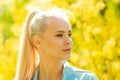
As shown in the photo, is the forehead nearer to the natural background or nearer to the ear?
the ear

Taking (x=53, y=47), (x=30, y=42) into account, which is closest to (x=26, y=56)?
(x=30, y=42)

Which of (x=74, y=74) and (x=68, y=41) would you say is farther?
(x=74, y=74)

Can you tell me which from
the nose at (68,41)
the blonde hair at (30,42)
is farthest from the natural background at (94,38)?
the nose at (68,41)

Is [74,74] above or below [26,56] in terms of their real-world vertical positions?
below

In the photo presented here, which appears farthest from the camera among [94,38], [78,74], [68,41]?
[94,38]

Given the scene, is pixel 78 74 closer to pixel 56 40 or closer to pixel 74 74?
pixel 74 74

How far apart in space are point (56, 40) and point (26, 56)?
25 centimetres

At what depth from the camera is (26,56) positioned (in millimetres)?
3389

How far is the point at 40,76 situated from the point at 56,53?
0.25 meters

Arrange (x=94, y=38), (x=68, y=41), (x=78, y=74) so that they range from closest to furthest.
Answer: (x=68, y=41) → (x=78, y=74) → (x=94, y=38)

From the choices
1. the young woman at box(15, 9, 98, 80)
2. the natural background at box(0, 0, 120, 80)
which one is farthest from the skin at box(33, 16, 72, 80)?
the natural background at box(0, 0, 120, 80)

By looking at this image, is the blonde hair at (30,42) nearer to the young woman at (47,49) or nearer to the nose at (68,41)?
the young woman at (47,49)

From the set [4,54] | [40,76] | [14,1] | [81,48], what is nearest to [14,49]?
[4,54]

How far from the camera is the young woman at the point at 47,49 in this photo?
10.6 ft
